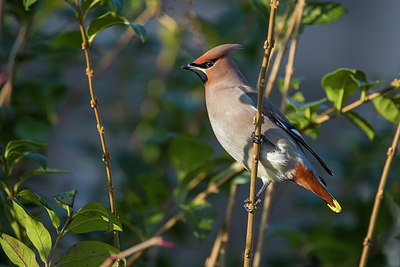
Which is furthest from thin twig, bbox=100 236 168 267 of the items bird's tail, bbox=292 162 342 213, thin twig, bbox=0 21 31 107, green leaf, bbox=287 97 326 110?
thin twig, bbox=0 21 31 107

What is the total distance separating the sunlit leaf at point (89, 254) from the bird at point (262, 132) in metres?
0.63

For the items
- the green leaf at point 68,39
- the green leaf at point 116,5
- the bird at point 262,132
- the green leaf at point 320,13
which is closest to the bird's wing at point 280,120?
the bird at point 262,132

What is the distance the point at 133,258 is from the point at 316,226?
1.15 meters

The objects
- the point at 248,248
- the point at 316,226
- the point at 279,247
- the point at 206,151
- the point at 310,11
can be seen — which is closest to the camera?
the point at 248,248

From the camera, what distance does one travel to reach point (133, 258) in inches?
72.6

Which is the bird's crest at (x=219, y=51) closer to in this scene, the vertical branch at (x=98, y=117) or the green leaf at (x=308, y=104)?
the green leaf at (x=308, y=104)

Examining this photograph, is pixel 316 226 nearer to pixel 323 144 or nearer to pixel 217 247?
pixel 217 247

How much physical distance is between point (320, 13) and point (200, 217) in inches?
33.4

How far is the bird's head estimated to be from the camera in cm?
205

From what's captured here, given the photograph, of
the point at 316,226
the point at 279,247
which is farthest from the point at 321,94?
the point at 316,226

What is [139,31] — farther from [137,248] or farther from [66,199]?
[137,248]

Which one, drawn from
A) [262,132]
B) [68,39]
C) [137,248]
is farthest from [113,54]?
[137,248]

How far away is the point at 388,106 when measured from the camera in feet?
6.05

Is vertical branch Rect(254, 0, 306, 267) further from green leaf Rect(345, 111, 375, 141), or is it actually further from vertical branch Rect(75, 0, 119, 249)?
Result: vertical branch Rect(75, 0, 119, 249)
